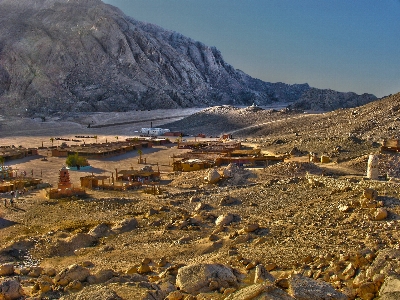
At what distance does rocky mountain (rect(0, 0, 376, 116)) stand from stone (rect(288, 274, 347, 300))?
207ft

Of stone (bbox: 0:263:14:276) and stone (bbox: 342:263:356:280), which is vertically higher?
stone (bbox: 342:263:356:280)

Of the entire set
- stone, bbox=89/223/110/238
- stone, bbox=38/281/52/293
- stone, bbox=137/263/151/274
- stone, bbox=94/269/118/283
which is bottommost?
stone, bbox=89/223/110/238

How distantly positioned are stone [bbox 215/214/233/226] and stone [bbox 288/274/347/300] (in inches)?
253

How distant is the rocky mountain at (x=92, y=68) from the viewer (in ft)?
258

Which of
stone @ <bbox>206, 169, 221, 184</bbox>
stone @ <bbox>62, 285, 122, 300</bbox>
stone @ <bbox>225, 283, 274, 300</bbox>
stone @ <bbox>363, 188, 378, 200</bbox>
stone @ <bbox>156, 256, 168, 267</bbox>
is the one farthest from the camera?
stone @ <bbox>206, 169, 221, 184</bbox>

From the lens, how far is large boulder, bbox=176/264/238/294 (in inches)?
295

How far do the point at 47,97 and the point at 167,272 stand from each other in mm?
74605

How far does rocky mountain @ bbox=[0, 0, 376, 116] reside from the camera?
7850 centimetres

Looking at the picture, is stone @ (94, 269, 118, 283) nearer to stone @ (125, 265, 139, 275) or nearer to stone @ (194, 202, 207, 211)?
stone @ (125, 265, 139, 275)

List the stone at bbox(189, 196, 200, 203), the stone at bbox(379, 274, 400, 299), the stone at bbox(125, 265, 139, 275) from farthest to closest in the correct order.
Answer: the stone at bbox(189, 196, 200, 203)
the stone at bbox(125, 265, 139, 275)
the stone at bbox(379, 274, 400, 299)

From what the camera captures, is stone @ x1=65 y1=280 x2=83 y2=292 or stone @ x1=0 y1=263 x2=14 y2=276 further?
stone @ x1=0 y1=263 x2=14 y2=276

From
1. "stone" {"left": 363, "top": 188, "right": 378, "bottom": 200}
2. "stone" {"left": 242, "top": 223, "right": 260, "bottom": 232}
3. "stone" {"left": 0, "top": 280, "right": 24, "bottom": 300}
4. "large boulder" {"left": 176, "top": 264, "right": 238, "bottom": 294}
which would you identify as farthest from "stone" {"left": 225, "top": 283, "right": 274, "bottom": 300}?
"stone" {"left": 363, "top": 188, "right": 378, "bottom": 200}

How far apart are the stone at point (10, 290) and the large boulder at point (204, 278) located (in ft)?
8.39

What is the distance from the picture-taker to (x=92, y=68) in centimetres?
8738
